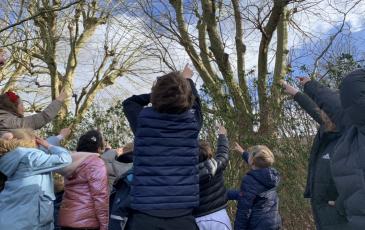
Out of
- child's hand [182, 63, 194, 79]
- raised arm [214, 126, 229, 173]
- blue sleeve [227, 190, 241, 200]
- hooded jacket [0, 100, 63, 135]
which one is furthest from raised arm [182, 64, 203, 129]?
hooded jacket [0, 100, 63, 135]

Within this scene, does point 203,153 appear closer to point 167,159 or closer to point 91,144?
point 167,159

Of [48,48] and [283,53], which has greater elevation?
[48,48]

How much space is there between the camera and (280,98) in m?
7.02

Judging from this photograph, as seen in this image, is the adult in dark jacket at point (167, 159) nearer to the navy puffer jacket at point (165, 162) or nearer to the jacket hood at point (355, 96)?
the navy puffer jacket at point (165, 162)

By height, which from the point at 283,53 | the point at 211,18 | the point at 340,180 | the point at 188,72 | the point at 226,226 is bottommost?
the point at 226,226

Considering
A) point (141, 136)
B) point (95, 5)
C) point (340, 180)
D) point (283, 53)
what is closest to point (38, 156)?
point (141, 136)

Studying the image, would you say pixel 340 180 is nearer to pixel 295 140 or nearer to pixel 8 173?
pixel 8 173


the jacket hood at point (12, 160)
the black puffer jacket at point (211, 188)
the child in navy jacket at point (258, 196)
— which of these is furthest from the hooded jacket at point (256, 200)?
the jacket hood at point (12, 160)

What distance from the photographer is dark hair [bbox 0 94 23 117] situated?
496 centimetres

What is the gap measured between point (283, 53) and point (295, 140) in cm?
589

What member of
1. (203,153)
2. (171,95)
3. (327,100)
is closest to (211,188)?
(203,153)

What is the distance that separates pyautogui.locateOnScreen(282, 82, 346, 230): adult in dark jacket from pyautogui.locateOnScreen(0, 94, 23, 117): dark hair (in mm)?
2809

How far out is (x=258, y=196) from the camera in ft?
17.1

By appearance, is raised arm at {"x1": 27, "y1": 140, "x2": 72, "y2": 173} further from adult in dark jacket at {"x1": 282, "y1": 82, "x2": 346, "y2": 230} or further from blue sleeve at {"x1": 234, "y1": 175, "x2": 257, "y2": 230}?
adult in dark jacket at {"x1": 282, "y1": 82, "x2": 346, "y2": 230}
